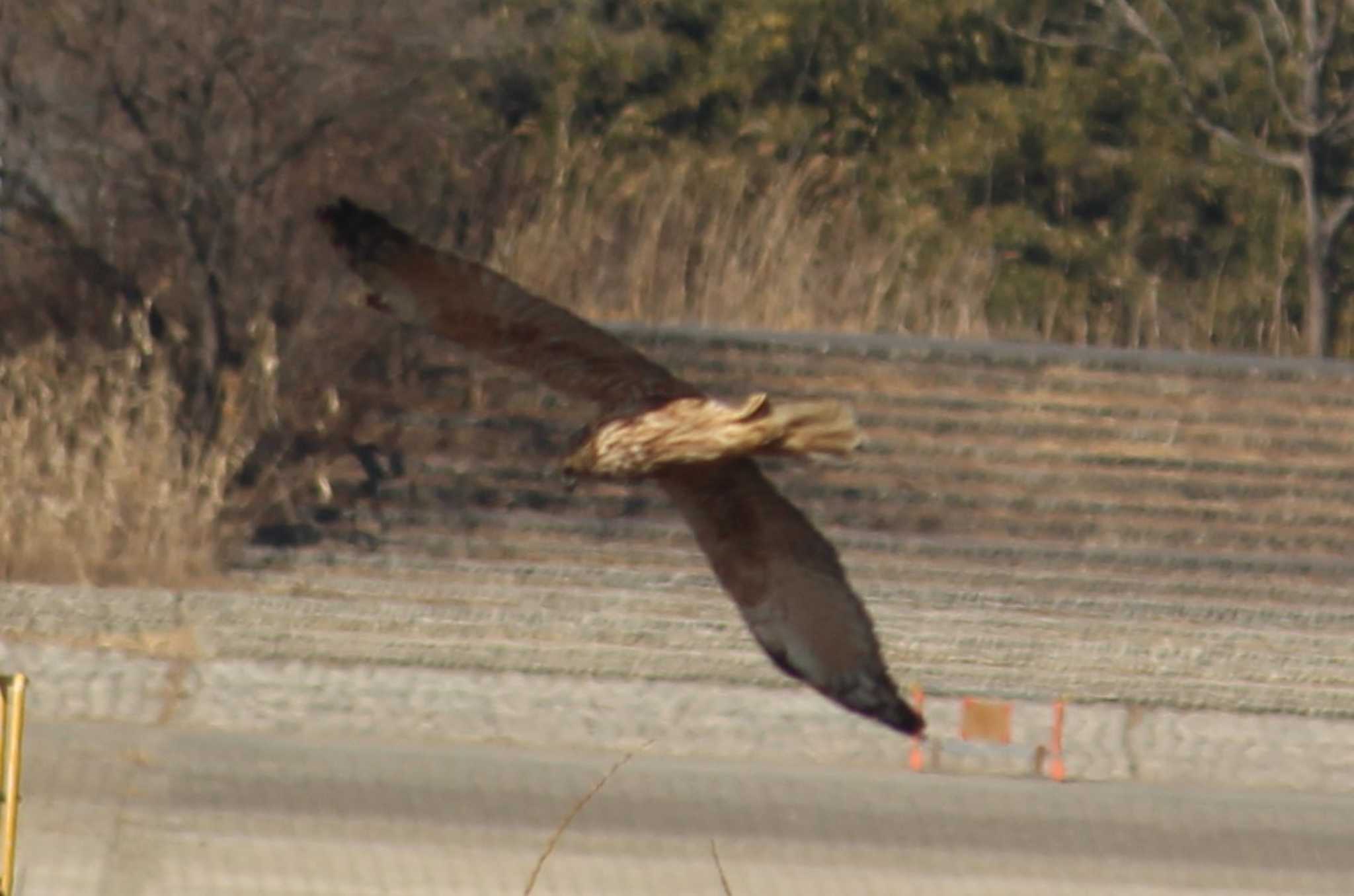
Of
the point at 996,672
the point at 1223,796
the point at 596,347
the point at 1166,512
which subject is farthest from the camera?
the point at 1166,512

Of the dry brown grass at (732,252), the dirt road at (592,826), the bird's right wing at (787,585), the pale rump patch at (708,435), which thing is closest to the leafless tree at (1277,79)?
the dry brown grass at (732,252)

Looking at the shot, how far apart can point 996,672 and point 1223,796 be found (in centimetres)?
122

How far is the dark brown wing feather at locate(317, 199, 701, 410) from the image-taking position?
331cm

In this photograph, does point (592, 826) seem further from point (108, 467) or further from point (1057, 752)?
point (108, 467)

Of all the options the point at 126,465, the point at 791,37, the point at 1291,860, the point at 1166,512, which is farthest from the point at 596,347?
the point at 791,37

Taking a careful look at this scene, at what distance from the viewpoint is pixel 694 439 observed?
3.09 metres

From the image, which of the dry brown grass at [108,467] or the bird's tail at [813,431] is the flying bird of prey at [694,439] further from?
the dry brown grass at [108,467]

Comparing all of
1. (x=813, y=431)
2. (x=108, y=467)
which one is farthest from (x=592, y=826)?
(x=813, y=431)

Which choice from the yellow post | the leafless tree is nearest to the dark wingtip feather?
the yellow post

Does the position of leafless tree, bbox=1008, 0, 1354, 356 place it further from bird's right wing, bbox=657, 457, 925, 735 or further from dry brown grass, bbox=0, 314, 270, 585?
bird's right wing, bbox=657, 457, 925, 735

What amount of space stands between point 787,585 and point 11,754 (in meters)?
1.62

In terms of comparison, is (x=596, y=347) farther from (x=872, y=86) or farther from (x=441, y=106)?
(x=872, y=86)

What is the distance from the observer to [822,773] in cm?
862

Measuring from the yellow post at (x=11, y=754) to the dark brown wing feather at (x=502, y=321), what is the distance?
1175mm
